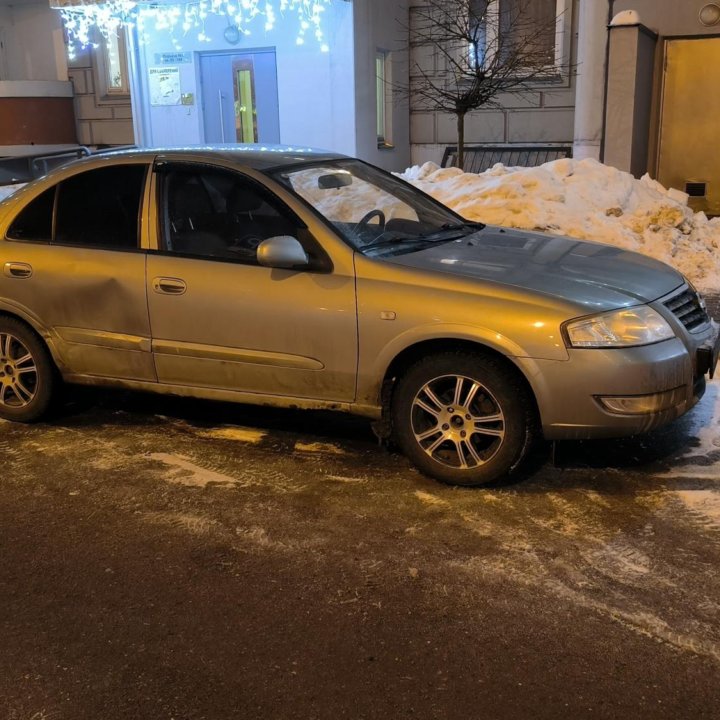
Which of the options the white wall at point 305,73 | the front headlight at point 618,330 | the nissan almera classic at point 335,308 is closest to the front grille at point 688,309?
the nissan almera classic at point 335,308

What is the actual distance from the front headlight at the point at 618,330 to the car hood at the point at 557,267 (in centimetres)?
7

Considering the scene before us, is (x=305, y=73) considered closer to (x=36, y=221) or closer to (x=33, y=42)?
(x=33, y=42)

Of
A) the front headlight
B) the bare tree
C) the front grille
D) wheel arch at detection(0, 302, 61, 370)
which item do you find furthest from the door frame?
the front headlight

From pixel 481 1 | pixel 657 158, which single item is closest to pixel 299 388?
pixel 657 158

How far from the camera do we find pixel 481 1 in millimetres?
14570

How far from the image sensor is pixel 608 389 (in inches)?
159

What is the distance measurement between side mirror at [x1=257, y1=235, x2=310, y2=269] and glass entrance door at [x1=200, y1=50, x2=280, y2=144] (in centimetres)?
1082

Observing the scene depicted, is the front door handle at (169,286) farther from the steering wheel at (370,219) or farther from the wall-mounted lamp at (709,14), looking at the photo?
the wall-mounted lamp at (709,14)

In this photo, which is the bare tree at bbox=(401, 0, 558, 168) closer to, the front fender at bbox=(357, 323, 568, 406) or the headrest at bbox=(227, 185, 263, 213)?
the headrest at bbox=(227, 185, 263, 213)

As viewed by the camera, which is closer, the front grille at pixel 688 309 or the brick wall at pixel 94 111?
the front grille at pixel 688 309

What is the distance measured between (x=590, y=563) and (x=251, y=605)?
4.61 feet

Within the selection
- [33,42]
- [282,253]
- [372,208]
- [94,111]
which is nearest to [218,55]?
[94,111]

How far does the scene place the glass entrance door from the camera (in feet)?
48.2

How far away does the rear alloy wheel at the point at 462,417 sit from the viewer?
420cm
